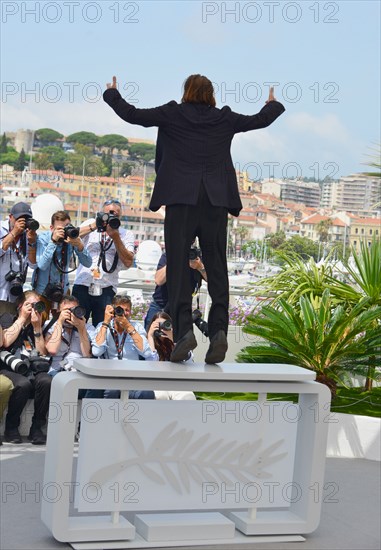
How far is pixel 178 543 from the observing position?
211 inches

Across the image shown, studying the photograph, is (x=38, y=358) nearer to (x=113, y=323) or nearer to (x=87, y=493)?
(x=113, y=323)

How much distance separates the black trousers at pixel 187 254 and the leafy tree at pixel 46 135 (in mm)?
100408

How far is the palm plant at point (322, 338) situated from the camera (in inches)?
330

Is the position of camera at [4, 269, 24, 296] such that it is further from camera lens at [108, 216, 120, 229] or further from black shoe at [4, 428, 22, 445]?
black shoe at [4, 428, 22, 445]

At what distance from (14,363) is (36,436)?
566 millimetres

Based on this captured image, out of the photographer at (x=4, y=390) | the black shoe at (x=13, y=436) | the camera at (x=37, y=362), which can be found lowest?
the black shoe at (x=13, y=436)

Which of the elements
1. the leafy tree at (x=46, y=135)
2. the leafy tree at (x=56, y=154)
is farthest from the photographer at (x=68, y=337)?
the leafy tree at (x=46, y=135)

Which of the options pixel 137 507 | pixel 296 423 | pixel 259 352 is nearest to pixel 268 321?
pixel 259 352

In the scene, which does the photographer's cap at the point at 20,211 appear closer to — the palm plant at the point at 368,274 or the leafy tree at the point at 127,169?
the palm plant at the point at 368,274

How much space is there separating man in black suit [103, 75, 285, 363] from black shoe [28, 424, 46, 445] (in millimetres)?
2273

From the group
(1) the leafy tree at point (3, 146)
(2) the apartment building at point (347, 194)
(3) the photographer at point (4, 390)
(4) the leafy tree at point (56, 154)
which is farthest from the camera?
(4) the leafy tree at point (56, 154)

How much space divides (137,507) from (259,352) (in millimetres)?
3415

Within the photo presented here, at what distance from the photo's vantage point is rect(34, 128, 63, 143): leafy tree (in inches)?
4122

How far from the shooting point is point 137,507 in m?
5.38
